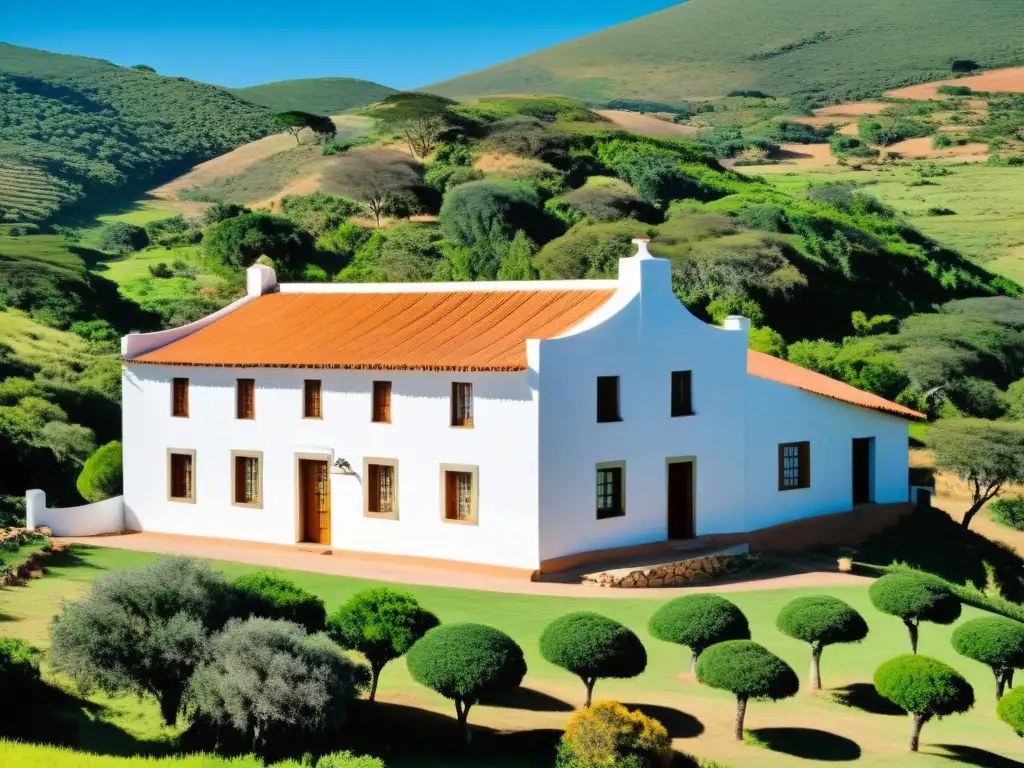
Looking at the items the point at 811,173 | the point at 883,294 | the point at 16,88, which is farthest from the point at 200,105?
the point at 883,294

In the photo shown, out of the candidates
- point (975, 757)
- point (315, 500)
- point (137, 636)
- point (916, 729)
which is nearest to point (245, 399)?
point (315, 500)

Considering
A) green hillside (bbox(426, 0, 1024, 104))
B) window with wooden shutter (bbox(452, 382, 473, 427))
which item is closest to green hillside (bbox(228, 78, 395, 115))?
green hillside (bbox(426, 0, 1024, 104))

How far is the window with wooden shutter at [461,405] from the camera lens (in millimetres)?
28750

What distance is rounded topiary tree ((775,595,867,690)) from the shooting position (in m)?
21.5

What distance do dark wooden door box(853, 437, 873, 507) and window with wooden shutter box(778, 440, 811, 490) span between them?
2357 millimetres

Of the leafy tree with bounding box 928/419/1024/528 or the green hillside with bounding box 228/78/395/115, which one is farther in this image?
the green hillside with bounding box 228/78/395/115

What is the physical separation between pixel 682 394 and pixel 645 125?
99581mm

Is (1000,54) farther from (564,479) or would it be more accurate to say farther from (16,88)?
(564,479)

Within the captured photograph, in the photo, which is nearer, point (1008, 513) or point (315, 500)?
point (315, 500)

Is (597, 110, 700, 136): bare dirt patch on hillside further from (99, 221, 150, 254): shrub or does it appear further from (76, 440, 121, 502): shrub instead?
(76, 440, 121, 502): shrub

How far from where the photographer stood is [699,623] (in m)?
20.9

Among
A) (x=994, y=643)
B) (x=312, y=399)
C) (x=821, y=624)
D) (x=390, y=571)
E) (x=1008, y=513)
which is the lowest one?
(x=1008, y=513)

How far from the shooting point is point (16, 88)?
132500 mm

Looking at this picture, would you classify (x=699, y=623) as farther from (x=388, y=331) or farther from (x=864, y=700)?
(x=388, y=331)
